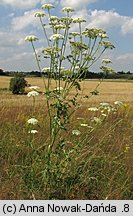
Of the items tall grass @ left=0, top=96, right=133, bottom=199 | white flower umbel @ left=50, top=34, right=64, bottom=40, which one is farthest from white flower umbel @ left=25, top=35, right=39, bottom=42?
tall grass @ left=0, top=96, right=133, bottom=199

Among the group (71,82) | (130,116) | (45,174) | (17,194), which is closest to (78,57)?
(71,82)

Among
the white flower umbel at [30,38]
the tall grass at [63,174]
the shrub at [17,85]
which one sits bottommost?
the shrub at [17,85]

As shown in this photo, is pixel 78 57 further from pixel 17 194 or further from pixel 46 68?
pixel 17 194

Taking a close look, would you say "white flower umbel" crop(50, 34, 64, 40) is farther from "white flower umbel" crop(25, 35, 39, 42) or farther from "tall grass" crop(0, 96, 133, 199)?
"tall grass" crop(0, 96, 133, 199)

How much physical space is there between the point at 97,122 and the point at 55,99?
75 centimetres

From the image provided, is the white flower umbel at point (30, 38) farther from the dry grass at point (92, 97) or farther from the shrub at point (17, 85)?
the shrub at point (17, 85)

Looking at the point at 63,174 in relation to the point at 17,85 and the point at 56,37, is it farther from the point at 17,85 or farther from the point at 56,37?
the point at 17,85

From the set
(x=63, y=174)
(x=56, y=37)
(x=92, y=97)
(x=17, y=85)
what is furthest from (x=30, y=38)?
(x=17, y=85)

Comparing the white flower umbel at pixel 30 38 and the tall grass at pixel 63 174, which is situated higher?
the white flower umbel at pixel 30 38

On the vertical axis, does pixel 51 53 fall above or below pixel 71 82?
above

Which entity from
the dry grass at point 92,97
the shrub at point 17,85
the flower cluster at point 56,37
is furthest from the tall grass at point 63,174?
the shrub at point 17,85

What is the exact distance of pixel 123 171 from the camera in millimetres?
5215

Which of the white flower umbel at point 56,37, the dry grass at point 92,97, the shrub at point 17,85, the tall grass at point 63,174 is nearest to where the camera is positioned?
the tall grass at point 63,174

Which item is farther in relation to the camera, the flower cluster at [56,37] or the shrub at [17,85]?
the shrub at [17,85]
